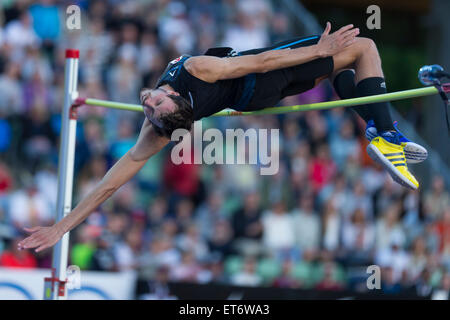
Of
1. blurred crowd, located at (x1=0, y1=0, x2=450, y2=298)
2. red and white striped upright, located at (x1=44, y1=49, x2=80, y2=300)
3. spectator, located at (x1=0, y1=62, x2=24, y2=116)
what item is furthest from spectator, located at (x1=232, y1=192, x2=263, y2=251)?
red and white striped upright, located at (x1=44, y1=49, x2=80, y2=300)

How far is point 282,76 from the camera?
209 inches

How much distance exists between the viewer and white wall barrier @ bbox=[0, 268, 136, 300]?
739 centimetres

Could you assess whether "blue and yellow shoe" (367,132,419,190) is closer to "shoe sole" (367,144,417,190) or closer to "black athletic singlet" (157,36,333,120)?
"shoe sole" (367,144,417,190)

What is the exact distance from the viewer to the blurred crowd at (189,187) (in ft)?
28.3

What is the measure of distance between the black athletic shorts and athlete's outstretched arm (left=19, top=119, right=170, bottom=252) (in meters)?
0.64

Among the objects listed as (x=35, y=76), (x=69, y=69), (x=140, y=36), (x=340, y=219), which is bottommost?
(x=340, y=219)

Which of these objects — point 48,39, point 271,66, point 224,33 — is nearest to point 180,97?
point 271,66

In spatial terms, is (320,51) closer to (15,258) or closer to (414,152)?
(414,152)

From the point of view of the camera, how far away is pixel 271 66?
16.6 feet

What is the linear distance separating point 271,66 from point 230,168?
455cm

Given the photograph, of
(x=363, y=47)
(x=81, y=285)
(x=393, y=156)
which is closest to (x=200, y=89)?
(x=363, y=47)

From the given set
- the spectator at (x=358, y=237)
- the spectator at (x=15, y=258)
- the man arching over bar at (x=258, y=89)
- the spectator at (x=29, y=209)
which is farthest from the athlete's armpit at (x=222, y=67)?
the spectator at (x=358, y=237)

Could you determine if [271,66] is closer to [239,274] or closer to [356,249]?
[239,274]

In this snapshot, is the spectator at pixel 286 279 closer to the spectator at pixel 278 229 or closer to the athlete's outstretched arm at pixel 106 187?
the spectator at pixel 278 229
